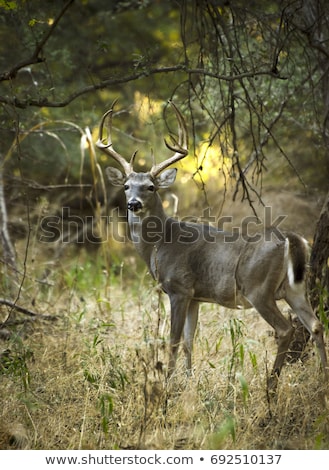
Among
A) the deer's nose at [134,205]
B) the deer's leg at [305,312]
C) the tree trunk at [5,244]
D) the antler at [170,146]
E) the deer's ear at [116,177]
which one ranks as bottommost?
the deer's leg at [305,312]

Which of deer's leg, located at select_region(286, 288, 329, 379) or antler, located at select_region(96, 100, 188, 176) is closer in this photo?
deer's leg, located at select_region(286, 288, 329, 379)

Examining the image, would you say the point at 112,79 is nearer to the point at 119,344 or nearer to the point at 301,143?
the point at 119,344

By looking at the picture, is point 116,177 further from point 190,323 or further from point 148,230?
point 190,323

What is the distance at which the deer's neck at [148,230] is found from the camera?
664 cm

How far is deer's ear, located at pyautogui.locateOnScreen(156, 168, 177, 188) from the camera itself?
659 cm

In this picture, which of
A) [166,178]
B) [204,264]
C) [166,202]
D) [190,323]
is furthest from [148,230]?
[166,202]

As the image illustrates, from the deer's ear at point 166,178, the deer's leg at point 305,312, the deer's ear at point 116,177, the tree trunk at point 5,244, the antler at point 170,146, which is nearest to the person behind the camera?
the deer's leg at point 305,312

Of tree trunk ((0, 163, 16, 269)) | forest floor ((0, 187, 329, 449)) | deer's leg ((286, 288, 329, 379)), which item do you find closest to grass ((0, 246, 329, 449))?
forest floor ((0, 187, 329, 449))

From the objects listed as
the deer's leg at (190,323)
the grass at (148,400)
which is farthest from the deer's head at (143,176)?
the grass at (148,400)

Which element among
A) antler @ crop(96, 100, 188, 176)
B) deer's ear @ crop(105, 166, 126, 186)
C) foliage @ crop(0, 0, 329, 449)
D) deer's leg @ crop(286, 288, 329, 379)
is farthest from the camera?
deer's ear @ crop(105, 166, 126, 186)

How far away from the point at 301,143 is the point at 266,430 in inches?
207

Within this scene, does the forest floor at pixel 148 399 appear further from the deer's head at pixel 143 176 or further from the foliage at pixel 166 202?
the deer's head at pixel 143 176

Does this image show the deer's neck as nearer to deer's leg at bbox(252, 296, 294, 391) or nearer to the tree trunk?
deer's leg at bbox(252, 296, 294, 391)
